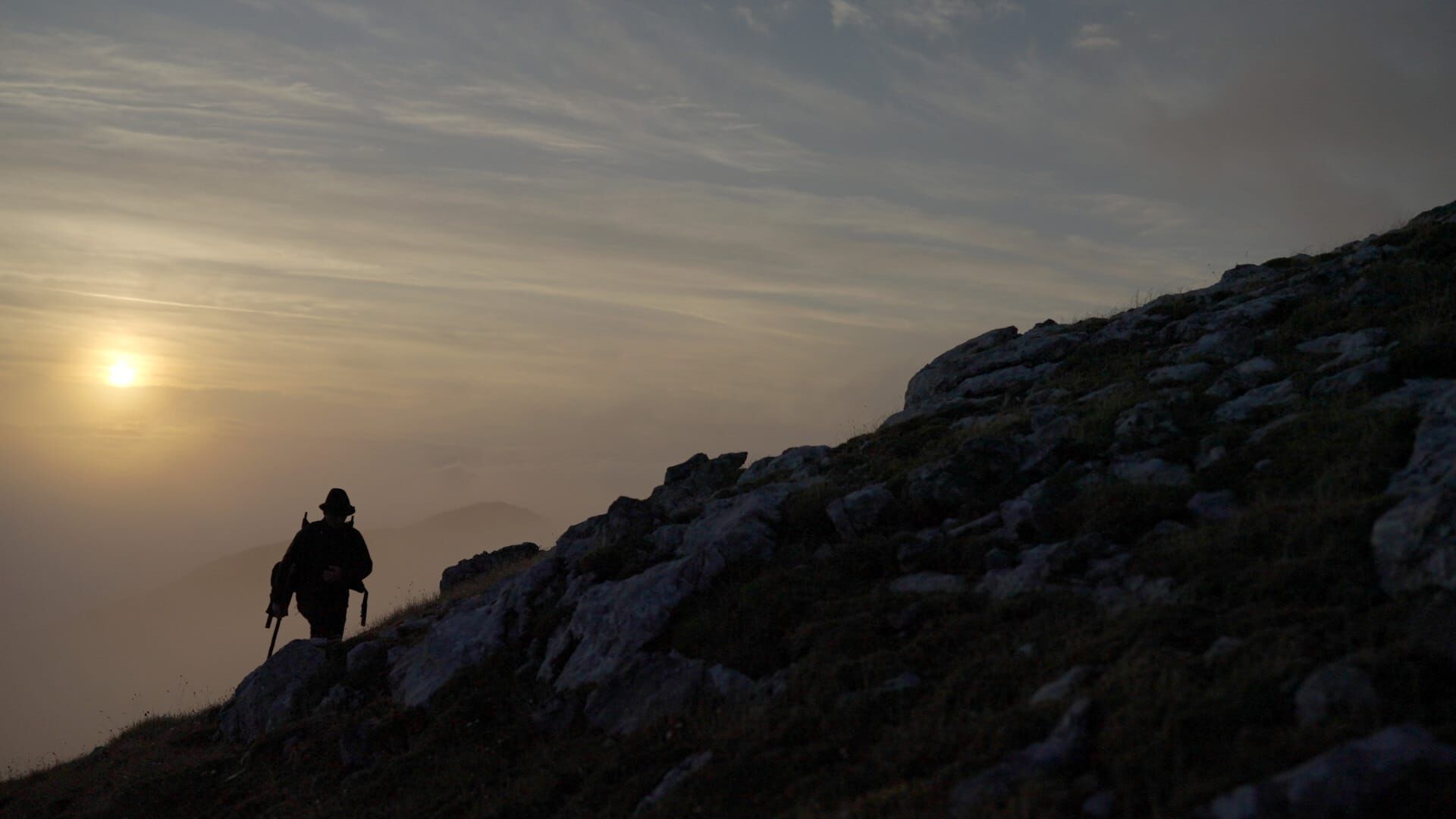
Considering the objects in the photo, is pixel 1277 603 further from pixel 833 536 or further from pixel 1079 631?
pixel 833 536

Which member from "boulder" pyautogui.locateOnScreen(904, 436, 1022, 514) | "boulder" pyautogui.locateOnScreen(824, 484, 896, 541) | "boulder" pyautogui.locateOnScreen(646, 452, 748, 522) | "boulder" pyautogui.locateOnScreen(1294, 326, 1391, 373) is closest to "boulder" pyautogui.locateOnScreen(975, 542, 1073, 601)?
"boulder" pyautogui.locateOnScreen(904, 436, 1022, 514)

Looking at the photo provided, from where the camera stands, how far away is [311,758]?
1622 cm

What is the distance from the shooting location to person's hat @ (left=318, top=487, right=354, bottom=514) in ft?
74.2

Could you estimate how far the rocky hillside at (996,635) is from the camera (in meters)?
8.41

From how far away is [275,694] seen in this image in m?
19.3

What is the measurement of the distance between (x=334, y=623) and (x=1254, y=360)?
19.9 m

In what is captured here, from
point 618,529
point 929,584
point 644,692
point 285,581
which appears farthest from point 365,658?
point 929,584

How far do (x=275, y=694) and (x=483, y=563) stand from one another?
12323 millimetres

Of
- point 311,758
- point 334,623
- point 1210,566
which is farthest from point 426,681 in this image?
point 1210,566

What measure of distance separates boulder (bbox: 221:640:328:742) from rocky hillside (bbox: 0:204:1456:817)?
8cm

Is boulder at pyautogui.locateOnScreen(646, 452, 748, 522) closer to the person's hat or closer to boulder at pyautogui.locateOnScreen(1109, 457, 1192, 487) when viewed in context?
the person's hat

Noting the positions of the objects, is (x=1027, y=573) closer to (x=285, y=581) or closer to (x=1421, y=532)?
(x=1421, y=532)

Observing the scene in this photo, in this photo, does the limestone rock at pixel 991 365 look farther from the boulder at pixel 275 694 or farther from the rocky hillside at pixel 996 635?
the boulder at pixel 275 694

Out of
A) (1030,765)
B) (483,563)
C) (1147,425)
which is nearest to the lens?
(1030,765)
